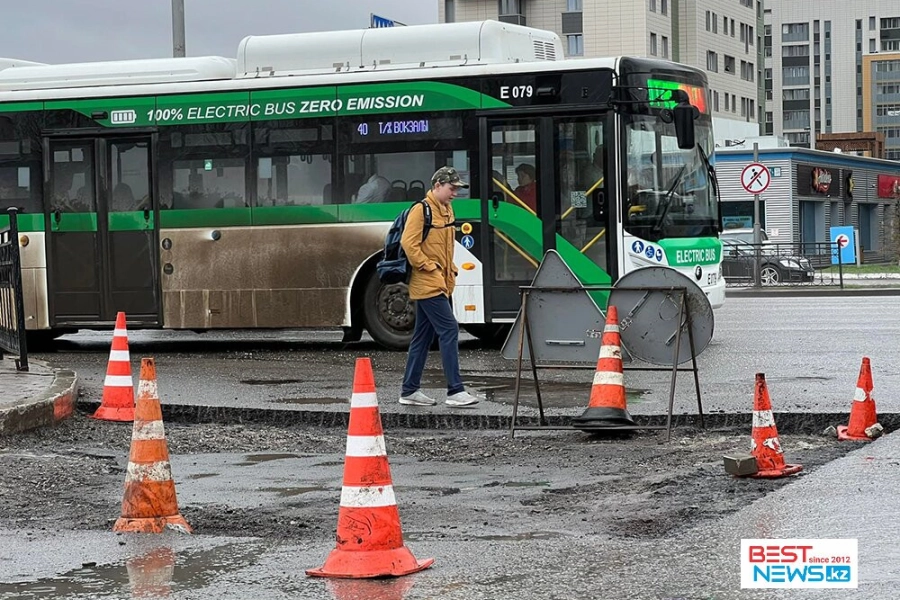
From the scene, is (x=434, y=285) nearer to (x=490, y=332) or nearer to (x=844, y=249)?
(x=490, y=332)

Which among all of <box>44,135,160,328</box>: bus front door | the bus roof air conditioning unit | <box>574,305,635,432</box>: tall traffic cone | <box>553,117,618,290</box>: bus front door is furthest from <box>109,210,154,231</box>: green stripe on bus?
<box>574,305,635,432</box>: tall traffic cone

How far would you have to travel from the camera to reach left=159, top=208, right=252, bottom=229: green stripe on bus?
672 inches

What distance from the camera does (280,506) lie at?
744cm

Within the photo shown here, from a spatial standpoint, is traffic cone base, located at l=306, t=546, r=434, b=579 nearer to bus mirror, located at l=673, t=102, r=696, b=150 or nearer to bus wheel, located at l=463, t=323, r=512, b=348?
bus mirror, located at l=673, t=102, r=696, b=150

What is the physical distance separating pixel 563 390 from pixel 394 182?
192 inches

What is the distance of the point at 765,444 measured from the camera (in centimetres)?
777

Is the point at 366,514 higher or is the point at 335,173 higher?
the point at 335,173

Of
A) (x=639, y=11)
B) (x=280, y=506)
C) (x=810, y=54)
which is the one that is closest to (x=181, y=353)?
(x=280, y=506)

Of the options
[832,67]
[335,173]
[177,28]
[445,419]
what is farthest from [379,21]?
[832,67]

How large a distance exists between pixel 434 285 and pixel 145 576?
6.04m

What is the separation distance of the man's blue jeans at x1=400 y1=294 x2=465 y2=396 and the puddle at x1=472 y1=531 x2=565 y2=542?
16.5ft

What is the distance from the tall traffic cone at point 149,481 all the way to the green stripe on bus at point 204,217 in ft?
33.8

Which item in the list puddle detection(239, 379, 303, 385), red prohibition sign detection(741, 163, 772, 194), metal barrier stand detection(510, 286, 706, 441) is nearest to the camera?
metal barrier stand detection(510, 286, 706, 441)

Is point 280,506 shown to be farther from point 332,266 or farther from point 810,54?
point 810,54
